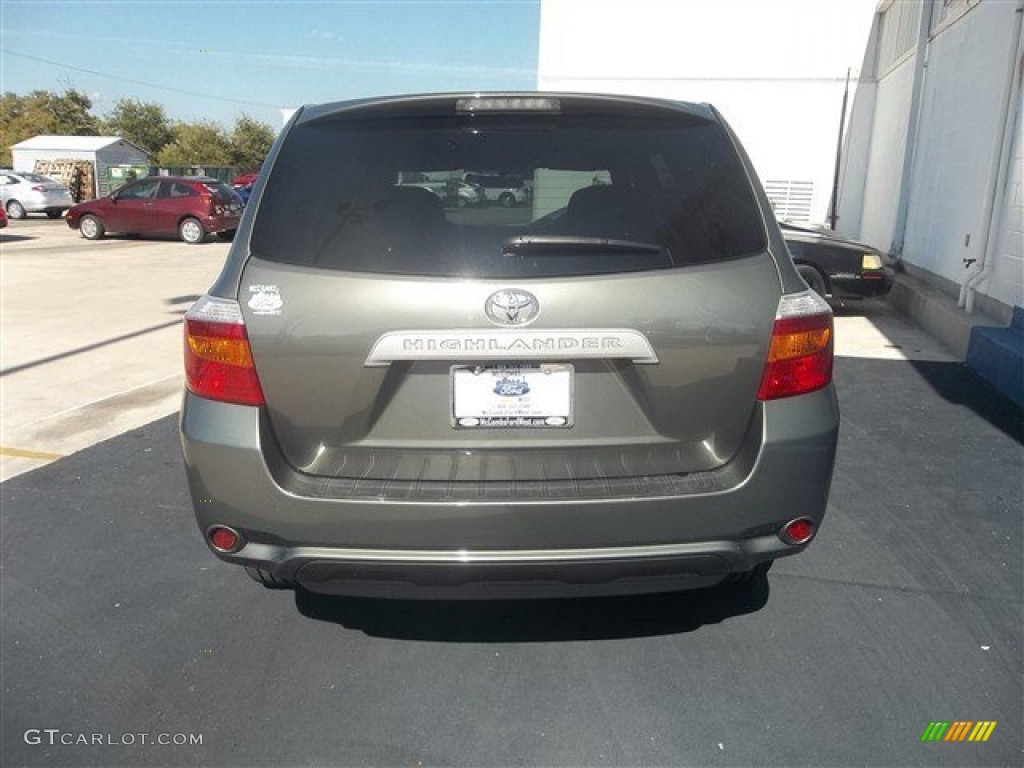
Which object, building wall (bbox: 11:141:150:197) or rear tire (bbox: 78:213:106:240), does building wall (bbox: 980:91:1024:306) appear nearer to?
rear tire (bbox: 78:213:106:240)

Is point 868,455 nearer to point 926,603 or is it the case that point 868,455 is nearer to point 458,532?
point 926,603

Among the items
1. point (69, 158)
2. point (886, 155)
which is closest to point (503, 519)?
point (886, 155)

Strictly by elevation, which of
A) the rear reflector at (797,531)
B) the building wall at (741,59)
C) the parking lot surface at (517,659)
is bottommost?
the parking lot surface at (517,659)

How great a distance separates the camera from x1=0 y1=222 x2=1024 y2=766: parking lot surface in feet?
7.98

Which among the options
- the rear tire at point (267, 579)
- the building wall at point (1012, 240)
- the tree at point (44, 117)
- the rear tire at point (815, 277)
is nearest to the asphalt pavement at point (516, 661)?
the rear tire at point (267, 579)

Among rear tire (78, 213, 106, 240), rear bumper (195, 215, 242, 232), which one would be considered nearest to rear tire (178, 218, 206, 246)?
rear bumper (195, 215, 242, 232)

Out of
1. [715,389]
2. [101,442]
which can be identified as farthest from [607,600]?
[101,442]

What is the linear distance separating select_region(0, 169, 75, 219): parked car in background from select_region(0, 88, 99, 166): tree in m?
33.0

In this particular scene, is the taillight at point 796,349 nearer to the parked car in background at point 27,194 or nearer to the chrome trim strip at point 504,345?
the chrome trim strip at point 504,345

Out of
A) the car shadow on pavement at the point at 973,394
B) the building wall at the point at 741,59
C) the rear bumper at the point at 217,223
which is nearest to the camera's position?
the car shadow on pavement at the point at 973,394

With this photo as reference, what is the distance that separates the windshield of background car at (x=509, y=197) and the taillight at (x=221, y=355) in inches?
8.2

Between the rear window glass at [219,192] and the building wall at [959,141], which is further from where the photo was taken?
the rear window glass at [219,192]

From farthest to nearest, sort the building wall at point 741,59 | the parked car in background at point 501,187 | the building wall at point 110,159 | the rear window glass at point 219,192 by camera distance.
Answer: the building wall at point 110,159 → the rear window glass at point 219,192 → the building wall at point 741,59 → the parked car in background at point 501,187

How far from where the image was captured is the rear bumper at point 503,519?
7.44 ft
